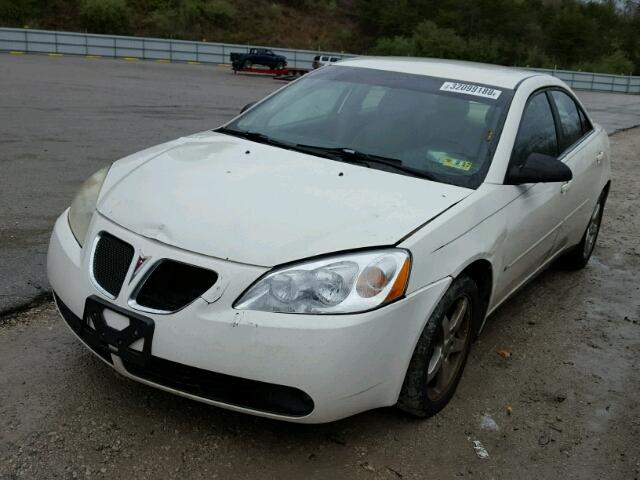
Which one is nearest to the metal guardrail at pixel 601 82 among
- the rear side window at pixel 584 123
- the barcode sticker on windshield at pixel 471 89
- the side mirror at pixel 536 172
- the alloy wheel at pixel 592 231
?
the alloy wheel at pixel 592 231

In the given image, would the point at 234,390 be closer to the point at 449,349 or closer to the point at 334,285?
the point at 334,285

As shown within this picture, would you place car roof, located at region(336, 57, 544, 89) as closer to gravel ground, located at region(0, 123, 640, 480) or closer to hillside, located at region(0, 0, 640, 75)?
gravel ground, located at region(0, 123, 640, 480)

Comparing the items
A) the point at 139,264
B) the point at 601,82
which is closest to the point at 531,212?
the point at 139,264

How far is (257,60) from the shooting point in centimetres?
3469

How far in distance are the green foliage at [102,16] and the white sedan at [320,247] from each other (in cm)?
5715

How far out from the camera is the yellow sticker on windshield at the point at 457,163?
3.59 meters

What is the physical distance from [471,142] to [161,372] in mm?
2060

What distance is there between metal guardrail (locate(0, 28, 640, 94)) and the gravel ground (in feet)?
127

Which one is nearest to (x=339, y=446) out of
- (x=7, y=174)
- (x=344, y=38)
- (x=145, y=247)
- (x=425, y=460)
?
(x=425, y=460)

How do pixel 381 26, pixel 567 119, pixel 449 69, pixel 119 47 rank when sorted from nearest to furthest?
pixel 449 69, pixel 567 119, pixel 119 47, pixel 381 26

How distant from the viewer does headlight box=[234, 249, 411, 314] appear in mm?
2615

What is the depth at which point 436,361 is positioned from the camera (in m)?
3.17

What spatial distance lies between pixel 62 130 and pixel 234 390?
895cm

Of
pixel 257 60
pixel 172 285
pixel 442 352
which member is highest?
pixel 172 285
